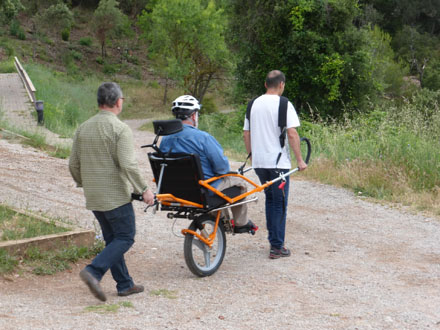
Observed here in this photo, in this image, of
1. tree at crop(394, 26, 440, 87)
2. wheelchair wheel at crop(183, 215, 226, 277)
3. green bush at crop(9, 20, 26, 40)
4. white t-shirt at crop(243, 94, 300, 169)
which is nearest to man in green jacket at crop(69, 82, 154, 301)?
wheelchair wheel at crop(183, 215, 226, 277)

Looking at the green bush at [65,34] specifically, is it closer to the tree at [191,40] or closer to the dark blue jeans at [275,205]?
the tree at [191,40]

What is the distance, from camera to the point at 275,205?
6.33 metres

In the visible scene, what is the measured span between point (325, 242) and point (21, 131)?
10.1 metres

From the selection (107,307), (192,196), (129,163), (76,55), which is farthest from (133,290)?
(76,55)

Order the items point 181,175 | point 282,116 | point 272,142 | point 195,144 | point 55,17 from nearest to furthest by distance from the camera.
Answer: point 181,175
point 195,144
point 282,116
point 272,142
point 55,17

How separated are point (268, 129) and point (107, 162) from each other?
204 centimetres

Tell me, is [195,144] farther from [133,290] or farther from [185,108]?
[133,290]

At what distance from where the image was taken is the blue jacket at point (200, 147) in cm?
541

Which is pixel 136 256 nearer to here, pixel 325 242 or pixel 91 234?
pixel 91 234

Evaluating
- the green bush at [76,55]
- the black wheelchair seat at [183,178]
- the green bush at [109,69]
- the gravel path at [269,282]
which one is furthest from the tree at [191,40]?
the black wheelchair seat at [183,178]

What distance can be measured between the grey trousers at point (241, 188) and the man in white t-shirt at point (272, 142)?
520 mm

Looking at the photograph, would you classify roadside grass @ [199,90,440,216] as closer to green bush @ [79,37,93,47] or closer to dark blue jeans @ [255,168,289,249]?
dark blue jeans @ [255,168,289,249]

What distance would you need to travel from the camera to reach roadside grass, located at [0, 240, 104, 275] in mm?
5636

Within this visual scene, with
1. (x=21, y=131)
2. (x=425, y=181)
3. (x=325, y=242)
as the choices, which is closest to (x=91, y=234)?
(x=325, y=242)
